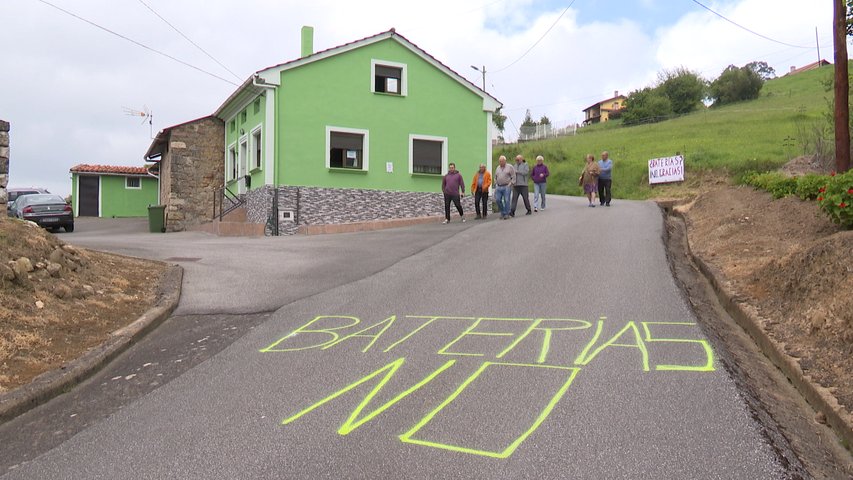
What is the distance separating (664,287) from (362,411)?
495 cm

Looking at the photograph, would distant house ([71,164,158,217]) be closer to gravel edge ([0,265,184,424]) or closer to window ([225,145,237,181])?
window ([225,145,237,181])

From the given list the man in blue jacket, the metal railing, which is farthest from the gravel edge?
the metal railing

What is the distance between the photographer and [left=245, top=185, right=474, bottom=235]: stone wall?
64.0 feet

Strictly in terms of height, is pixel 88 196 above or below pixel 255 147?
below

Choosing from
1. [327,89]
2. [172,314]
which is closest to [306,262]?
[172,314]

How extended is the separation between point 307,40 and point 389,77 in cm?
467

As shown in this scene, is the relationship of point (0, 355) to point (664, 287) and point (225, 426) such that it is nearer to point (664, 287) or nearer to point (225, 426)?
point (225, 426)

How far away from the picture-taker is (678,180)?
983 inches

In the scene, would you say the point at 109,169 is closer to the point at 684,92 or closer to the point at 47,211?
the point at 47,211

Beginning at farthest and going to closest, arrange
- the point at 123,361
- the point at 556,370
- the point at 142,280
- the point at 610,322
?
the point at 142,280, the point at 610,322, the point at 123,361, the point at 556,370

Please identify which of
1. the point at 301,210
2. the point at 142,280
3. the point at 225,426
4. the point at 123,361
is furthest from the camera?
the point at 301,210

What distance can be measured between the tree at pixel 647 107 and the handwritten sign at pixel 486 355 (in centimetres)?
5886

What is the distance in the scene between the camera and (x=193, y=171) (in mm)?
24266

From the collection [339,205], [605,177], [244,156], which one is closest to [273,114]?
[339,205]
